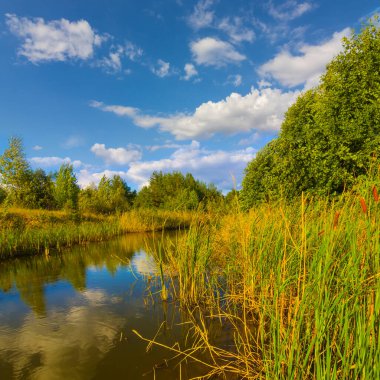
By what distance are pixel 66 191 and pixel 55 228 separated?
10413mm

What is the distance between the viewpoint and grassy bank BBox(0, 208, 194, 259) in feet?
43.1

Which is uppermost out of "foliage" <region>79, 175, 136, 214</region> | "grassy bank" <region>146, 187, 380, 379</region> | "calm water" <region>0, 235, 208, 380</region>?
"foliage" <region>79, 175, 136, 214</region>

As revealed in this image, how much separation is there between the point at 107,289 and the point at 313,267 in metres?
6.63

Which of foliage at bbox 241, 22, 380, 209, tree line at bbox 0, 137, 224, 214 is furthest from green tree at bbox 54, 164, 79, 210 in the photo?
foliage at bbox 241, 22, 380, 209

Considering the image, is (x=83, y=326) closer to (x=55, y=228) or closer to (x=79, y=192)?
(x=55, y=228)

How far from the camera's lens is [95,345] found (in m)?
4.59

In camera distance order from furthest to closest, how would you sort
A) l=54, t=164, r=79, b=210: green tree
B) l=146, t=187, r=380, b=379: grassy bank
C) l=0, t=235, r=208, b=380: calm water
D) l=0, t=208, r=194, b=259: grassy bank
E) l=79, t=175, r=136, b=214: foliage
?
l=79, t=175, r=136, b=214: foliage < l=54, t=164, r=79, b=210: green tree < l=0, t=208, r=194, b=259: grassy bank < l=0, t=235, r=208, b=380: calm water < l=146, t=187, r=380, b=379: grassy bank

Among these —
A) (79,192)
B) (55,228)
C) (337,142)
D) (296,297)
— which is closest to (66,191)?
(79,192)

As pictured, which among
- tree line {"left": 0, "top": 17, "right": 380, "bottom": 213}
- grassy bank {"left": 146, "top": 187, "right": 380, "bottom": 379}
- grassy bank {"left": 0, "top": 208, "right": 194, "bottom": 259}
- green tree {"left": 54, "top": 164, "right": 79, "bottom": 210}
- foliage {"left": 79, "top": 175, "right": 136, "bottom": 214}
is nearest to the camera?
grassy bank {"left": 146, "top": 187, "right": 380, "bottom": 379}

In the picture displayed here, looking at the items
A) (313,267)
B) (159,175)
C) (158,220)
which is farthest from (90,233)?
(159,175)

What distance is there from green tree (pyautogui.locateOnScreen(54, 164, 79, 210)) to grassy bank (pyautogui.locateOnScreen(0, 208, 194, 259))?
1412mm

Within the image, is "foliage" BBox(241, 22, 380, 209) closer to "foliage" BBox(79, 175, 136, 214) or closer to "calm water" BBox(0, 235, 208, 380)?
"calm water" BBox(0, 235, 208, 380)

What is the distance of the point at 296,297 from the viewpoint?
254cm

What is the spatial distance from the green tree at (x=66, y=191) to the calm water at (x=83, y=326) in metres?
16.4
